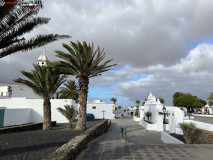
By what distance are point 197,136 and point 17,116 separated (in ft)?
67.3

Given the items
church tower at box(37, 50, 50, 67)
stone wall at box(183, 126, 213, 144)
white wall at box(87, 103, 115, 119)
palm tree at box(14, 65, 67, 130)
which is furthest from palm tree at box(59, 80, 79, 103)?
stone wall at box(183, 126, 213, 144)

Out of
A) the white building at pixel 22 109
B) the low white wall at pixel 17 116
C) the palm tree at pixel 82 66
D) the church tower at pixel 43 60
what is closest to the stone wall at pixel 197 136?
the palm tree at pixel 82 66

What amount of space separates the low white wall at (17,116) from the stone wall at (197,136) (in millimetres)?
18972

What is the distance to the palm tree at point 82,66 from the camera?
548 inches

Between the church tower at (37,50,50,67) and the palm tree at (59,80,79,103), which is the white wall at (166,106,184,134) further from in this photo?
the church tower at (37,50,50,67)

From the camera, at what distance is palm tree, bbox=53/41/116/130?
13.9 metres

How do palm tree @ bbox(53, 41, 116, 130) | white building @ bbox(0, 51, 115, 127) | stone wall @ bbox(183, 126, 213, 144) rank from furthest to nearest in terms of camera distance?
1. white building @ bbox(0, 51, 115, 127)
2. palm tree @ bbox(53, 41, 116, 130)
3. stone wall @ bbox(183, 126, 213, 144)

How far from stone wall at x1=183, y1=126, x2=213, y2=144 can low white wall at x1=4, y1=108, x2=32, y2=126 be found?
19.0m

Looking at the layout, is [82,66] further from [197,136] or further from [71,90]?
→ [71,90]

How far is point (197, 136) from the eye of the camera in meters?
9.17

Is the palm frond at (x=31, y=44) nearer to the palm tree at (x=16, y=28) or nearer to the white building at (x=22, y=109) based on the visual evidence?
the palm tree at (x=16, y=28)

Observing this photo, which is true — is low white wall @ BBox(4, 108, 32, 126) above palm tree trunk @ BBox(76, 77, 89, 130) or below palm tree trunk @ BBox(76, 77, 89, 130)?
below

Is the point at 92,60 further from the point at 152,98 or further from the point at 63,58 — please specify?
the point at 152,98

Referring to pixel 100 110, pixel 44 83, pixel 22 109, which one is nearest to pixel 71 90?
pixel 100 110
